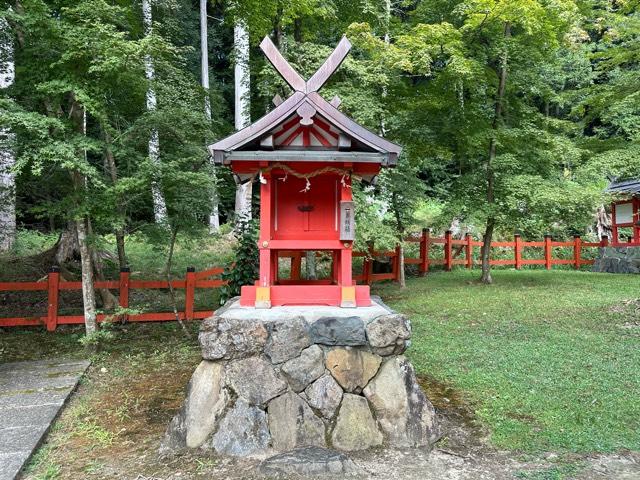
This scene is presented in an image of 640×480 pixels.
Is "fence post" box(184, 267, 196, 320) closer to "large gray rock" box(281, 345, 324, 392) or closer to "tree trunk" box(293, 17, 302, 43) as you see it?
"large gray rock" box(281, 345, 324, 392)

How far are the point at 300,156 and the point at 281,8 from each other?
24.4ft

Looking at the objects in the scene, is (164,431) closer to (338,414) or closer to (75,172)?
(338,414)

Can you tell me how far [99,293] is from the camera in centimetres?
998

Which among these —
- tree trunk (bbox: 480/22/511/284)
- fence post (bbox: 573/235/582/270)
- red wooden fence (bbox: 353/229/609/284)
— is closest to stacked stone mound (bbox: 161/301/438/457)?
tree trunk (bbox: 480/22/511/284)

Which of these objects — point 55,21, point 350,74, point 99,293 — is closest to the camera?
point 55,21

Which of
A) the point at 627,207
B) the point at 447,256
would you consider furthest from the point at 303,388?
the point at 627,207

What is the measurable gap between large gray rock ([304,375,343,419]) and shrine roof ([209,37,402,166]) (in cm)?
230

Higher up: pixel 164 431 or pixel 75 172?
pixel 75 172

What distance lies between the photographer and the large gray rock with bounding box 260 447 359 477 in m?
3.83

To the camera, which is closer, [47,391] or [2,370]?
[47,391]

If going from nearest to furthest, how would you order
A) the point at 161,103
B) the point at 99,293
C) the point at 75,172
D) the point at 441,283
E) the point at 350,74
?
1. the point at 75,172
2. the point at 161,103
3. the point at 99,293
4. the point at 350,74
5. the point at 441,283

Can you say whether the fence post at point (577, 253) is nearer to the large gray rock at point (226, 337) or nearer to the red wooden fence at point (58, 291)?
the red wooden fence at point (58, 291)

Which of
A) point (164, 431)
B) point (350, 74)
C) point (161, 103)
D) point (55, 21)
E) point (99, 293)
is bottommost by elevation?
point (164, 431)

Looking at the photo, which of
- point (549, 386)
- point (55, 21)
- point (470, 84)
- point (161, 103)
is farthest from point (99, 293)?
point (470, 84)
